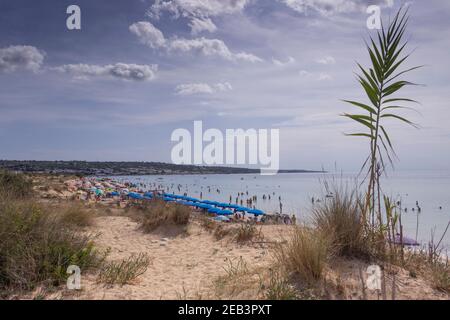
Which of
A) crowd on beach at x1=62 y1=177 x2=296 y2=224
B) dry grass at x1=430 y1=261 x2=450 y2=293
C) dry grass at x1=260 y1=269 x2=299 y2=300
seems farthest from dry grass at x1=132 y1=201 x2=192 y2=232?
dry grass at x1=430 y1=261 x2=450 y2=293

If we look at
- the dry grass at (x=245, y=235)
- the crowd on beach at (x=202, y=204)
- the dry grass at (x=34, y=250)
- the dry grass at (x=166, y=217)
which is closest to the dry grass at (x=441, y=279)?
the crowd on beach at (x=202, y=204)

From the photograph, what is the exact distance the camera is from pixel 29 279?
11.9ft

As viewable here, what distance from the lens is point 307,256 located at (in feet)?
Result: 12.0

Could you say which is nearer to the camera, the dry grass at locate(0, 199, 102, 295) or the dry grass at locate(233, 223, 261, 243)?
the dry grass at locate(0, 199, 102, 295)

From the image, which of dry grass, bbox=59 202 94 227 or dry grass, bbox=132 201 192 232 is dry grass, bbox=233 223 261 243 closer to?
dry grass, bbox=132 201 192 232

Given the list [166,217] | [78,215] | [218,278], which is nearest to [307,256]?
[218,278]

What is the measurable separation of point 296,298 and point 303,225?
1.39 m

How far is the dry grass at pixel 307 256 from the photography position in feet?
11.8

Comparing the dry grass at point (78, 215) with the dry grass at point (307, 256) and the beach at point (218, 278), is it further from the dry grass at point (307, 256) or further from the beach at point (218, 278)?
the dry grass at point (307, 256)

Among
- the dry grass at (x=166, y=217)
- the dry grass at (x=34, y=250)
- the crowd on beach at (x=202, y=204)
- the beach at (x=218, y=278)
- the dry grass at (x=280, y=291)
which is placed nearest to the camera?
the dry grass at (x=280, y=291)

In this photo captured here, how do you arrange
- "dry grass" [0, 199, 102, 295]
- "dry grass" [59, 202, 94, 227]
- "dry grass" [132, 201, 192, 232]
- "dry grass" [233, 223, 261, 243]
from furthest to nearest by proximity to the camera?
"dry grass" [132, 201, 192, 232] < "dry grass" [59, 202, 94, 227] < "dry grass" [233, 223, 261, 243] < "dry grass" [0, 199, 102, 295]

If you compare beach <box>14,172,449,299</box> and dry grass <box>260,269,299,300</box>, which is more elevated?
dry grass <box>260,269,299,300</box>

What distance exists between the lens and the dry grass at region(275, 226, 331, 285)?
3.60m
